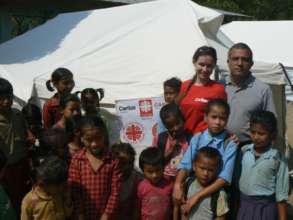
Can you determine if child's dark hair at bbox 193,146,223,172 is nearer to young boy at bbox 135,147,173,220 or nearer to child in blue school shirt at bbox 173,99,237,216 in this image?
child in blue school shirt at bbox 173,99,237,216

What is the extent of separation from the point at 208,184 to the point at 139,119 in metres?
1.76

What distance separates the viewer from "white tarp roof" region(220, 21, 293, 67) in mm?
12906

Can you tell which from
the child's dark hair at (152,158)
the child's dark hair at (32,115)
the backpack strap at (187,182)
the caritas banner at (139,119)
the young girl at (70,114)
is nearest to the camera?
the backpack strap at (187,182)

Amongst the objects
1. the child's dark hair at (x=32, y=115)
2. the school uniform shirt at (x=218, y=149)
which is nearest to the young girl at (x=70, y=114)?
the child's dark hair at (x=32, y=115)

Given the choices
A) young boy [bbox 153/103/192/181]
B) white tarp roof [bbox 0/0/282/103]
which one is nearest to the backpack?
young boy [bbox 153/103/192/181]

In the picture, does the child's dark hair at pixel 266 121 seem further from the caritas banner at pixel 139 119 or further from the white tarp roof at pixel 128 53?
the white tarp roof at pixel 128 53

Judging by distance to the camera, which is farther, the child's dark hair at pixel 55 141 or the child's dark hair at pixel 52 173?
the child's dark hair at pixel 55 141

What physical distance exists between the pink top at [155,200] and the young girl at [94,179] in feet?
1.15

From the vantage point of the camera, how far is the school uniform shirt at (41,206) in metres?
2.60

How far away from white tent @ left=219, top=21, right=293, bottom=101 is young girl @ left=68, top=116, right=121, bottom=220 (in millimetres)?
10612

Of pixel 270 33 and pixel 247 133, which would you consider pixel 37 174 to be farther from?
pixel 270 33

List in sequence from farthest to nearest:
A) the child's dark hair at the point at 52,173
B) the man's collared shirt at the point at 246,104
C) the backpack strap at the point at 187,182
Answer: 1. the man's collared shirt at the point at 246,104
2. the backpack strap at the point at 187,182
3. the child's dark hair at the point at 52,173

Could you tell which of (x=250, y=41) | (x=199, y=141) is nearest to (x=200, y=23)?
(x=199, y=141)

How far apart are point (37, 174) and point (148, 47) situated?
3224mm
